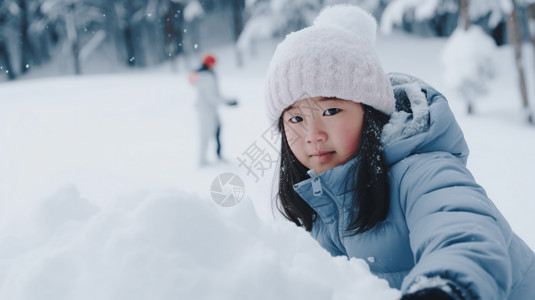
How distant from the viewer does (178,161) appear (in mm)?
7781

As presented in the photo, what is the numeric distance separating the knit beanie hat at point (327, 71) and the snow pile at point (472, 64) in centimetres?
972

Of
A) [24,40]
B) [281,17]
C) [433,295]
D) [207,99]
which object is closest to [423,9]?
[207,99]

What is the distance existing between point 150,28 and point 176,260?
115 feet

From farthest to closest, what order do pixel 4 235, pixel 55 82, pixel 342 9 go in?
pixel 55 82, pixel 342 9, pixel 4 235

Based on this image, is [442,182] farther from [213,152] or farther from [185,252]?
[213,152]

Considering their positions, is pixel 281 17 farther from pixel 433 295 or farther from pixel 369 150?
pixel 433 295

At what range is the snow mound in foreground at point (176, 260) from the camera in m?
0.79

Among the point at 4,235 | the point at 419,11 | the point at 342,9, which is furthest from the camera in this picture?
the point at 419,11

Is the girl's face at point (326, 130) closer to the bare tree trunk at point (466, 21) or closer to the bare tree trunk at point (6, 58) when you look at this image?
the bare tree trunk at point (466, 21)

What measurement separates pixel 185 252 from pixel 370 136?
2.73 feet

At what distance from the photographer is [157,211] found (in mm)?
899

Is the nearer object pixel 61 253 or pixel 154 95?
pixel 61 253

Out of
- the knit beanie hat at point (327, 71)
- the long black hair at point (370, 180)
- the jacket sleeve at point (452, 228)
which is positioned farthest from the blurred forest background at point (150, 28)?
the jacket sleeve at point (452, 228)

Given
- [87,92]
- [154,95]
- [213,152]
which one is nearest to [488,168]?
[213,152]
